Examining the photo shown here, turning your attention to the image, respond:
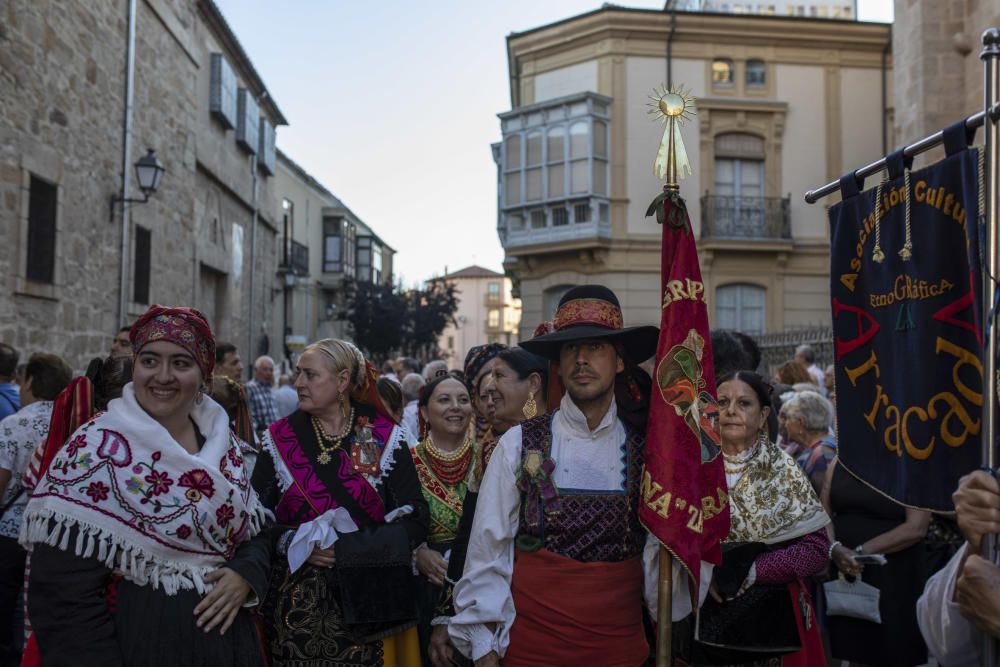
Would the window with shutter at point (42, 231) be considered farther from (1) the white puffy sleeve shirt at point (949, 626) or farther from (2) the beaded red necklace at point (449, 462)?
(1) the white puffy sleeve shirt at point (949, 626)

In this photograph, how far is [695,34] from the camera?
21.4m

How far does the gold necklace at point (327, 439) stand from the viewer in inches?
153

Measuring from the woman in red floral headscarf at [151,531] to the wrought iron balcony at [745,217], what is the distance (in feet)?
63.2

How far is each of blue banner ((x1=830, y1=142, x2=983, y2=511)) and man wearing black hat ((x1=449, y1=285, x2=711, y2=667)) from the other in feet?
2.45

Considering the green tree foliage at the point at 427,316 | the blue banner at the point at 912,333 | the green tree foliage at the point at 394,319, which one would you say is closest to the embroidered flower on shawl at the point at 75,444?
the blue banner at the point at 912,333

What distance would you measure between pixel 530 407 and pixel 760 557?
1.60m

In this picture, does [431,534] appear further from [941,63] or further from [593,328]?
[941,63]

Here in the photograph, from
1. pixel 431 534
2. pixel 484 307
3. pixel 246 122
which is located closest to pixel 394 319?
pixel 246 122

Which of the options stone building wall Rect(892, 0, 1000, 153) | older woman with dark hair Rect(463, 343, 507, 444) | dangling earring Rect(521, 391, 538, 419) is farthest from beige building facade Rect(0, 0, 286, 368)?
stone building wall Rect(892, 0, 1000, 153)

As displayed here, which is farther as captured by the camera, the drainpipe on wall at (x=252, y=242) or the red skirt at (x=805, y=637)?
the drainpipe on wall at (x=252, y=242)

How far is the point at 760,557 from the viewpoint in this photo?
11.7 ft

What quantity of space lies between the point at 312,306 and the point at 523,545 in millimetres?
A: 35612

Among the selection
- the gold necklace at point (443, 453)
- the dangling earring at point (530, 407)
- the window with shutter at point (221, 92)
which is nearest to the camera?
the dangling earring at point (530, 407)

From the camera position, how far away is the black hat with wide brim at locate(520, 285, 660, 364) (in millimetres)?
3137
